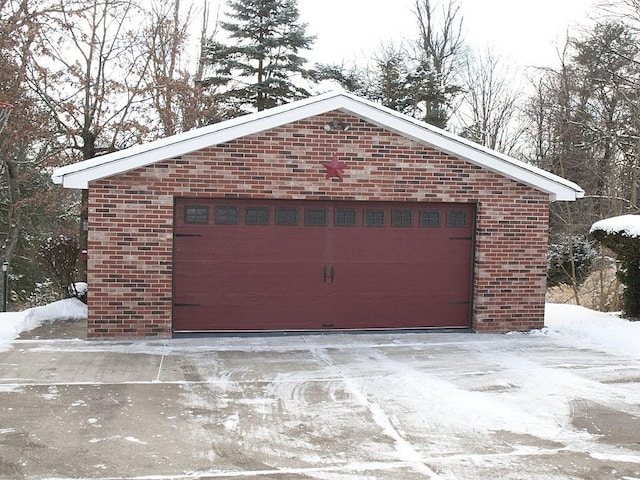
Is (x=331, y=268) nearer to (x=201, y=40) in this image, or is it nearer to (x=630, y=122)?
(x=630, y=122)

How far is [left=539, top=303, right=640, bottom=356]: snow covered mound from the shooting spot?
32.1 feet

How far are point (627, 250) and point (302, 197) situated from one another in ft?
18.2

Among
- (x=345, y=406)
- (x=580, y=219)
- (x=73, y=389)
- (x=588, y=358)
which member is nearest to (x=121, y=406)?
(x=73, y=389)

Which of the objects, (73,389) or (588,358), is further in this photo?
(588,358)

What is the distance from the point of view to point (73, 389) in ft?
22.8

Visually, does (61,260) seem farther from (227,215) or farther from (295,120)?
(295,120)

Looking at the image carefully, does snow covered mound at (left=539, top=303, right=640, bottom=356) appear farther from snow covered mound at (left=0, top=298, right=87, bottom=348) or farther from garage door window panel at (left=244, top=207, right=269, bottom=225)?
snow covered mound at (left=0, top=298, right=87, bottom=348)

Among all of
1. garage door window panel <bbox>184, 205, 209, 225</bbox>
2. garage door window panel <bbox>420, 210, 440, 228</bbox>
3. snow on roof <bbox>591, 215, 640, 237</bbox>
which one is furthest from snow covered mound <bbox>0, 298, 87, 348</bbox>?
snow on roof <bbox>591, 215, 640, 237</bbox>

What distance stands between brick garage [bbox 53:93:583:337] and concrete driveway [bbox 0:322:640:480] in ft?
3.11

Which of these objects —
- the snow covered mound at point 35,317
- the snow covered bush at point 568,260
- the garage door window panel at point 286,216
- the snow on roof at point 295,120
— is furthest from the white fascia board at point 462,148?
the snow covered bush at point 568,260

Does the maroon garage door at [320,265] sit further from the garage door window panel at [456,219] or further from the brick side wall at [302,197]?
the brick side wall at [302,197]

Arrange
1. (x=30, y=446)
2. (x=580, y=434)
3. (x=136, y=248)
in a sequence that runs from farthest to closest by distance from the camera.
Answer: (x=136, y=248)
(x=580, y=434)
(x=30, y=446)

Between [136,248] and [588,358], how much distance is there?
6506 millimetres

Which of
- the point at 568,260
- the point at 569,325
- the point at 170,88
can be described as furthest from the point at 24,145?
the point at 568,260
